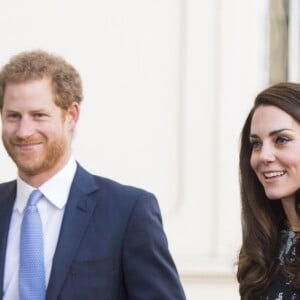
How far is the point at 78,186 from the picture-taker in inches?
138

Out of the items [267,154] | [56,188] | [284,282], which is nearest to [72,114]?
[56,188]

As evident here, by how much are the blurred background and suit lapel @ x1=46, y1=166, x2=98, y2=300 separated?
2.36 metres

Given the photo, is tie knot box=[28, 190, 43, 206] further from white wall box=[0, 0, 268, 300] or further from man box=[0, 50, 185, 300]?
white wall box=[0, 0, 268, 300]

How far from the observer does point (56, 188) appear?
3.47m

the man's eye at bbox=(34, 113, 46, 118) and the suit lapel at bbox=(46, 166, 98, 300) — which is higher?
the man's eye at bbox=(34, 113, 46, 118)

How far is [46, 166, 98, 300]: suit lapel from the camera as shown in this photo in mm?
3340

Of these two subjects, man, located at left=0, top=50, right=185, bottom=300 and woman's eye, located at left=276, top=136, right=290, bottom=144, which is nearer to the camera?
woman's eye, located at left=276, top=136, right=290, bottom=144

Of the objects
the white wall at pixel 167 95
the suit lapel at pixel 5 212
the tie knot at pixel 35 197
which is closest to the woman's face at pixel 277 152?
the tie knot at pixel 35 197

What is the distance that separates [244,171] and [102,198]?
50cm

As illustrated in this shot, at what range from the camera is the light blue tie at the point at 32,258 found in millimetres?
3320

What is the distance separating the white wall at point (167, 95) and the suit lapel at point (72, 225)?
93.1 inches

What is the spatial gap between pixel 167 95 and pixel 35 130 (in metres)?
2.58

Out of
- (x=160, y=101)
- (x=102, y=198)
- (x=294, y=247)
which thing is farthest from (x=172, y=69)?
(x=294, y=247)

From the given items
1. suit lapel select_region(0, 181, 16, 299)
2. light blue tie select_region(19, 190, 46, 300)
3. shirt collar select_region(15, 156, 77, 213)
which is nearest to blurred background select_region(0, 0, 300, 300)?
suit lapel select_region(0, 181, 16, 299)
